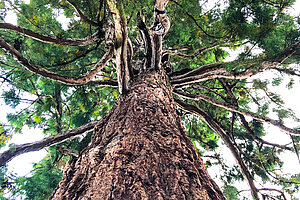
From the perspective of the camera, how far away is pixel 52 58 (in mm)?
3596

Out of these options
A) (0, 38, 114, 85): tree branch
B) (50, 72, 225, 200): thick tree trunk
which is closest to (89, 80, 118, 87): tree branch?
(0, 38, 114, 85): tree branch

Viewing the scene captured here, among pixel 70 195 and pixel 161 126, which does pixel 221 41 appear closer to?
pixel 161 126

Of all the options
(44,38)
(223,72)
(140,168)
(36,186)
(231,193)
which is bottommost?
(140,168)

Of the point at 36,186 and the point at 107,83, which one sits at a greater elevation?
the point at 107,83

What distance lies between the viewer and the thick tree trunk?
1044mm

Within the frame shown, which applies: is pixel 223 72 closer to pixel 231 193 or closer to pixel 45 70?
pixel 231 193

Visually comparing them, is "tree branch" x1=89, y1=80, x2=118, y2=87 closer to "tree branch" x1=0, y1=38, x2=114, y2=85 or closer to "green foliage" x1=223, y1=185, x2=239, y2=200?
"tree branch" x1=0, y1=38, x2=114, y2=85

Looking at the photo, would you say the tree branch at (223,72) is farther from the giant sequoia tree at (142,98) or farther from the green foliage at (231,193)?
the green foliage at (231,193)

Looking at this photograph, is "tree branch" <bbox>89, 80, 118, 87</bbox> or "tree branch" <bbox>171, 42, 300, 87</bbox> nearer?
"tree branch" <bbox>171, 42, 300, 87</bbox>

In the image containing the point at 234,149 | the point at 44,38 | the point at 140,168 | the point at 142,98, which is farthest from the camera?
the point at 234,149

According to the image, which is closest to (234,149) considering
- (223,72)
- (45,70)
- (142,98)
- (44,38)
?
(223,72)

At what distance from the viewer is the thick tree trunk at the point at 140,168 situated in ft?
3.43

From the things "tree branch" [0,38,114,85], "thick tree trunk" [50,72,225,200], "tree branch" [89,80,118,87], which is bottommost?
"thick tree trunk" [50,72,225,200]

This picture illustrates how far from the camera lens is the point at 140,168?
1.17 metres
